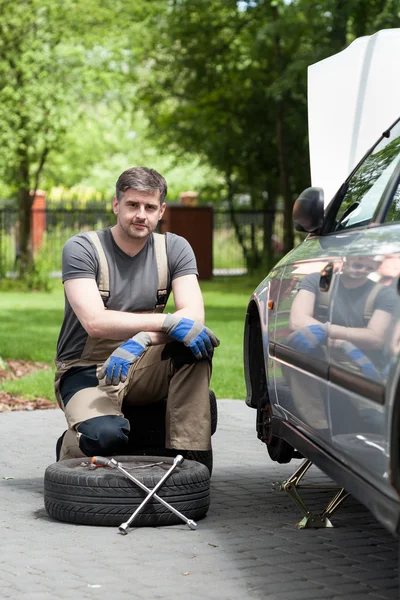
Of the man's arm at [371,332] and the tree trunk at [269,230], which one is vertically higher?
the man's arm at [371,332]

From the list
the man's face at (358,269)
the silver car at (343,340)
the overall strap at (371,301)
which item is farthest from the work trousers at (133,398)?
the overall strap at (371,301)

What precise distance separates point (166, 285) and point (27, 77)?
22860 millimetres

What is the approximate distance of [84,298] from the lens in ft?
18.6

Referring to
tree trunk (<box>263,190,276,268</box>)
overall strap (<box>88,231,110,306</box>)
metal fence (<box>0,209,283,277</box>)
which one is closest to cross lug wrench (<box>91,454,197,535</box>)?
overall strap (<box>88,231,110,306</box>)

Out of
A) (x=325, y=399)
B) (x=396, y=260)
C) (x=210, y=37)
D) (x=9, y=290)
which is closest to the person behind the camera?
(x=396, y=260)

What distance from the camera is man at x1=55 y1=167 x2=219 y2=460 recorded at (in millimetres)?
5543

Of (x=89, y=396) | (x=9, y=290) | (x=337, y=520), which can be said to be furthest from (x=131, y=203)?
(x=9, y=290)

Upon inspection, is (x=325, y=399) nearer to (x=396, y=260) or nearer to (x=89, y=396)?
(x=396, y=260)

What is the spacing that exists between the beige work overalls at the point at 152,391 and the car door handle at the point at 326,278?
52.7 inches

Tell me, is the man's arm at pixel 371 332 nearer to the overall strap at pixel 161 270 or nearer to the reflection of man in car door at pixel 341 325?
the reflection of man in car door at pixel 341 325

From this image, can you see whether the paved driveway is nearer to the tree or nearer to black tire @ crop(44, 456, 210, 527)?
black tire @ crop(44, 456, 210, 527)

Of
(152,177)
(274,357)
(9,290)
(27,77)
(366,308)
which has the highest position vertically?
(27,77)

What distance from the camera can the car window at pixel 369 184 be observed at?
4523 millimetres

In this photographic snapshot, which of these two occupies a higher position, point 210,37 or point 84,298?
point 210,37
